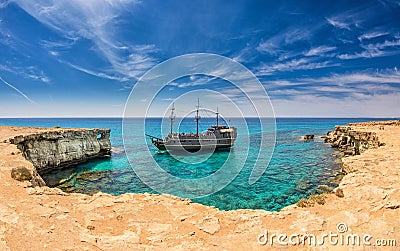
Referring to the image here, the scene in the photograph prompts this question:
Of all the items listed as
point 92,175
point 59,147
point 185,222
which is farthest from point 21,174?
point 59,147

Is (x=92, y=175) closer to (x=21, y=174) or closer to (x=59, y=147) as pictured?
(x=59, y=147)

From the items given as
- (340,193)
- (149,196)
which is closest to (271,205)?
(340,193)

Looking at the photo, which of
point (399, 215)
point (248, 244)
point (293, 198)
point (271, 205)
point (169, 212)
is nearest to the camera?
point (248, 244)

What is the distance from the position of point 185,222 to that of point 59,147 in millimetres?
29752

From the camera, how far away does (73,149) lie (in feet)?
106

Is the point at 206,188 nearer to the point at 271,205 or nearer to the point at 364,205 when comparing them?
the point at 271,205

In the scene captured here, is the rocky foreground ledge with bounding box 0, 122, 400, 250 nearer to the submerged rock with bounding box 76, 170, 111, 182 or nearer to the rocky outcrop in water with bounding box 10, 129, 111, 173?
the submerged rock with bounding box 76, 170, 111, 182

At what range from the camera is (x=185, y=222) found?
6.64 metres

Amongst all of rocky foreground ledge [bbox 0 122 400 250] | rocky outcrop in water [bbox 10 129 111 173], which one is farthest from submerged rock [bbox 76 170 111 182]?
rocky foreground ledge [bbox 0 122 400 250]

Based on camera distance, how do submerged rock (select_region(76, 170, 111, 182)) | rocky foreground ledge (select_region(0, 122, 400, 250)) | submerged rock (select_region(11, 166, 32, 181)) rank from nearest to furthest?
rocky foreground ledge (select_region(0, 122, 400, 250)) < submerged rock (select_region(11, 166, 32, 181)) < submerged rock (select_region(76, 170, 111, 182))

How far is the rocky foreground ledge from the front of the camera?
17.4 ft

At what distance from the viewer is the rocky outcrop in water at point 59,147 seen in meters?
25.3

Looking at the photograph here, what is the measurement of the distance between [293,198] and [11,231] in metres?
17.9

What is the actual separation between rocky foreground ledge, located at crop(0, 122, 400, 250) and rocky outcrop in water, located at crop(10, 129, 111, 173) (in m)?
18.1
